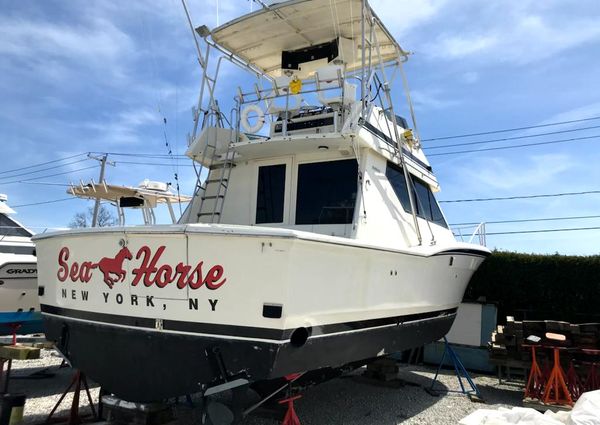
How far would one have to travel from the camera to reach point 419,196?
22.4 ft

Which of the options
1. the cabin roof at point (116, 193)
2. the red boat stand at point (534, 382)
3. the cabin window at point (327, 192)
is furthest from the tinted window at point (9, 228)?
the red boat stand at point (534, 382)

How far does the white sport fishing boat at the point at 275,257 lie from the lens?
3600 mm

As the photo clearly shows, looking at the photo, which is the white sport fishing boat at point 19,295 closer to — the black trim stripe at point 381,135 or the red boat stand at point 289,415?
the red boat stand at point 289,415

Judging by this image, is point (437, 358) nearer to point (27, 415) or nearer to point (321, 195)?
point (321, 195)

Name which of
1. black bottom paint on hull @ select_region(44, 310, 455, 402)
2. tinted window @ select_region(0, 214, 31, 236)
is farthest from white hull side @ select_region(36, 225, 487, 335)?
tinted window @ select_region(0, 214, 31, 236)

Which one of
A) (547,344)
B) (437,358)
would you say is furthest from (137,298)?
(437,358)

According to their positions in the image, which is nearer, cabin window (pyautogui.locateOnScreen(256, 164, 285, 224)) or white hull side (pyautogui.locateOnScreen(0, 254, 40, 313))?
cabin window (pyautogui.locateOnScreen(256, 164, 285, 224))

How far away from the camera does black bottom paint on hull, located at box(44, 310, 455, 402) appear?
359cm

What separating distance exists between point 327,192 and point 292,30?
9.20 feet

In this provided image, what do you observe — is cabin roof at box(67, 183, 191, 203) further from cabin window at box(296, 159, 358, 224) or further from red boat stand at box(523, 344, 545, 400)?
red boat stand at box(523, 344, 545, 400)

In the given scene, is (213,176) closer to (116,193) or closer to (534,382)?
Answer: (116,193)

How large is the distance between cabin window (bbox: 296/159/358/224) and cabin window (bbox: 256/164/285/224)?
0.24 meters

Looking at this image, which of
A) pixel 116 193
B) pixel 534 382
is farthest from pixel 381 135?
pixel 116 193

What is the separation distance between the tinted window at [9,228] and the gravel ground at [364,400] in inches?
111
